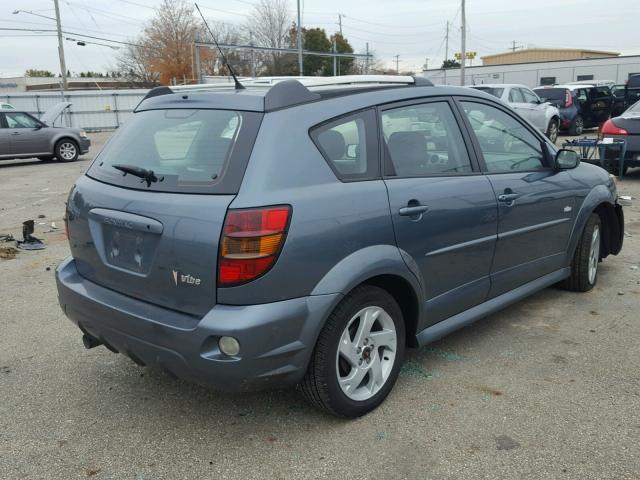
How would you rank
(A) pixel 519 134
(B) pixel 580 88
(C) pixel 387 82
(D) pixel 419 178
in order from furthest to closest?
(B) pixel 580 88, (A) pixel 519 134, (C) pixel 387 82, (D) pixel 419 178

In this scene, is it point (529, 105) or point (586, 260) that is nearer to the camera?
point (586, 260)

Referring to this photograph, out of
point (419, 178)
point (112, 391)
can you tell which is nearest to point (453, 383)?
point (419, 178)

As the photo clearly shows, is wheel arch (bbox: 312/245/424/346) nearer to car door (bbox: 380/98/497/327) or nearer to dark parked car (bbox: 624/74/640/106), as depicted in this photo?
car door (bbox: 380/98/497/327)

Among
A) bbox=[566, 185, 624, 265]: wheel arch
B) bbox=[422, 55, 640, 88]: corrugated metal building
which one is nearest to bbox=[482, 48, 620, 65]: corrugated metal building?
bbox=[422, 55, 640, 88]: corrugated metal building

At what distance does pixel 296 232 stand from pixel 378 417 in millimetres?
1185

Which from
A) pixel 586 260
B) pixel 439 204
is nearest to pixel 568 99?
pixel 586 260

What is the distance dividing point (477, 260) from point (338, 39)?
62564 millimetres

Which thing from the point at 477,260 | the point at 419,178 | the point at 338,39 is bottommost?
the point at 477,260

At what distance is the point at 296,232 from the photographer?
8.64 feet

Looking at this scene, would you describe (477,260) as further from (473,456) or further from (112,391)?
(112,391)

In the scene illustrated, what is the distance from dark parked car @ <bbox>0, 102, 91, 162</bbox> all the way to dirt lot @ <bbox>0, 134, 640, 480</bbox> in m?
13.4

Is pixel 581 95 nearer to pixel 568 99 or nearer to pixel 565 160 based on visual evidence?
pixel 568 99

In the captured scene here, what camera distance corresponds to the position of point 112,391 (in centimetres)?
350

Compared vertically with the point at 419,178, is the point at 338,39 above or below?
above
